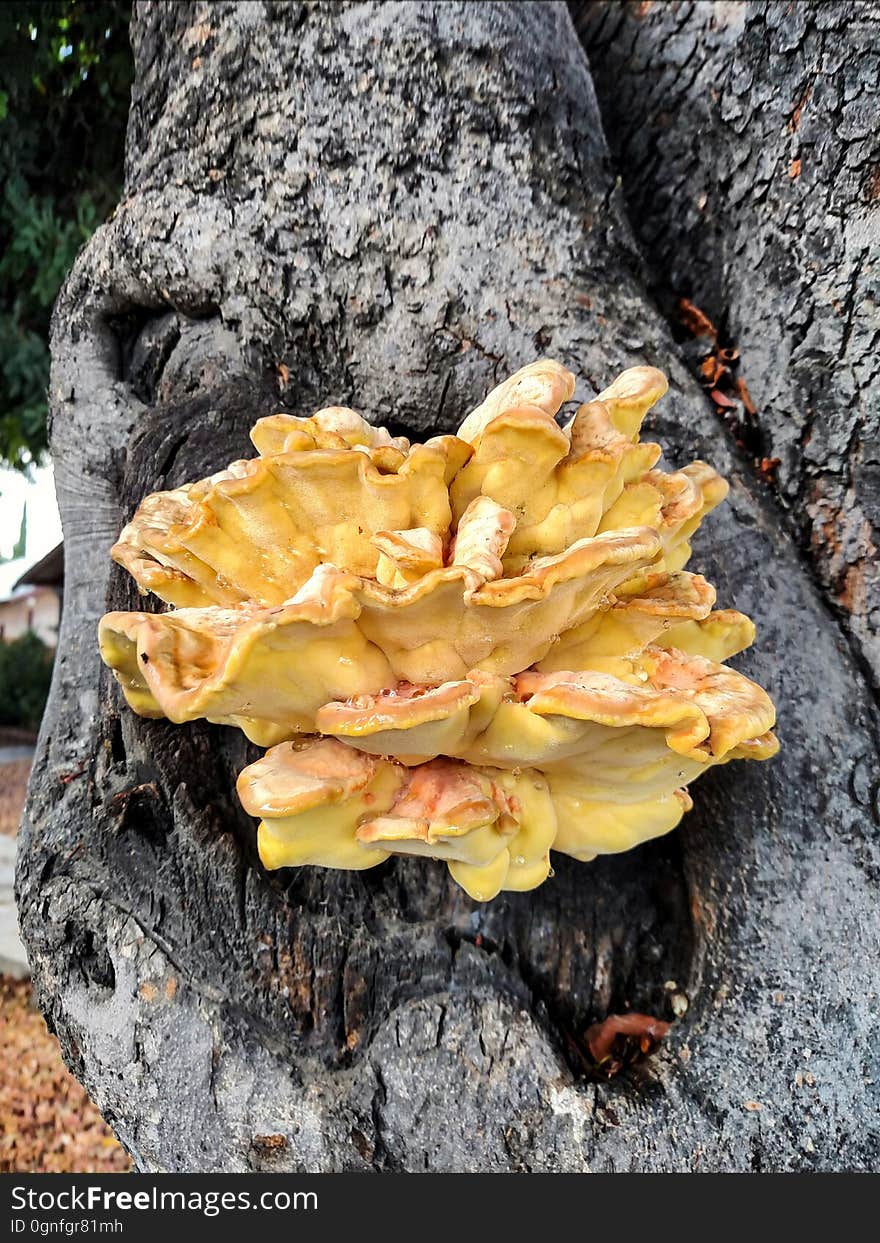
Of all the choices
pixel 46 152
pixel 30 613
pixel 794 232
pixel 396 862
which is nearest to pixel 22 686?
pixel 46 152

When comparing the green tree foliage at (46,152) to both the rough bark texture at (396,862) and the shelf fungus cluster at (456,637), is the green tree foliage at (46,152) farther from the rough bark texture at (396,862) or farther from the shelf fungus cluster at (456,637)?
the shelf fungus cluster at (456,637)

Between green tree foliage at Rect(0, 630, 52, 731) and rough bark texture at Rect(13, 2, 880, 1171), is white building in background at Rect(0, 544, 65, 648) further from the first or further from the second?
rough bark texture at Rect(13, 2, 880, 1171)

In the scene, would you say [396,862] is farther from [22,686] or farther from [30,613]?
[30,613]

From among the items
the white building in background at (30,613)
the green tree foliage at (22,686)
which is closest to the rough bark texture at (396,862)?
the green tree foliage at (22,686)

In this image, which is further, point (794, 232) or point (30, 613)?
point (30, 613)

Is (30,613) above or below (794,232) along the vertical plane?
below

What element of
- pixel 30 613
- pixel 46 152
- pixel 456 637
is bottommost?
pixel 30 613

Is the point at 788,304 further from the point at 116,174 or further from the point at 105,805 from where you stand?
the point at 116,174
